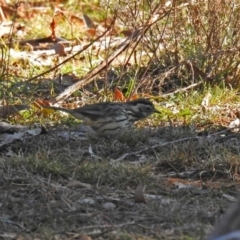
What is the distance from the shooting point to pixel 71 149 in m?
8.30

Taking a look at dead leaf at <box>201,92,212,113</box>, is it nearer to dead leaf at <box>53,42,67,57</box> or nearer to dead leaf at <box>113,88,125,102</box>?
dead leaf at <box>113,88,125,102</box>

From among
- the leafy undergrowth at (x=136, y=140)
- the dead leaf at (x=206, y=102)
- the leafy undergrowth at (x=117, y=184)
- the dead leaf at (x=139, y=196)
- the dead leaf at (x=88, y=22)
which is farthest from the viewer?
the dead leaf at (x=88, y=22)

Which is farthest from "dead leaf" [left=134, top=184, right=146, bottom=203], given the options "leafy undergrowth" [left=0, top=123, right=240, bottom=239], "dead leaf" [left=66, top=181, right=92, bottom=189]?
"dead leaf" [left=66, top=181, right=92, bottom=189]

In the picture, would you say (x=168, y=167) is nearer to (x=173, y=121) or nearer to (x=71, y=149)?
(x=71, y=149)

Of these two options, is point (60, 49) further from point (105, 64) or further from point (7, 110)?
point (7, 110)

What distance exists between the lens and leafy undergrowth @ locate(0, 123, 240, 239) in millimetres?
6258

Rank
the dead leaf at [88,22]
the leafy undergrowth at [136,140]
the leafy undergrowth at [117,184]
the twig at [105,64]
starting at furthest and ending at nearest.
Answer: the dead leaf at [88,22] → the twig at [105,64] → the leafy undergrowth at [136,140] → the leafy undergrowth at [117,184]

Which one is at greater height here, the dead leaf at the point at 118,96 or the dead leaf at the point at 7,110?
the dead leaf at the point at 7,110

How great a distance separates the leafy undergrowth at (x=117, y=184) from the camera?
6.26m

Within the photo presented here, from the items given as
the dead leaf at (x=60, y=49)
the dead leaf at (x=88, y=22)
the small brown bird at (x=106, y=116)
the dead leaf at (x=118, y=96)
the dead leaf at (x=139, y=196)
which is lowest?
the dead leaf at (x=88, y=22)

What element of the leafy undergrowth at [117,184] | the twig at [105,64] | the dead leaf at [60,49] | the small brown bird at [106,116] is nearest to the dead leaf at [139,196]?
the leafy undergrowth at [117,184]

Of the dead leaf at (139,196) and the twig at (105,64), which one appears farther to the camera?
the twig at (105,64)

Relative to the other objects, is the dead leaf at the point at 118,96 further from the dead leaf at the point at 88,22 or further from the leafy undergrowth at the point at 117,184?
the dead leaf at the point at 88,22

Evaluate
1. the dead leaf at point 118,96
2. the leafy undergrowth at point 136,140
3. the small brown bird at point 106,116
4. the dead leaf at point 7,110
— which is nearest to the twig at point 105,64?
the leafy undergrowth at point 136,140
